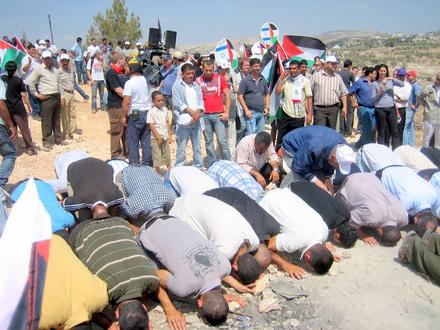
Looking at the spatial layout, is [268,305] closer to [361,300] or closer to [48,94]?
[361,300]

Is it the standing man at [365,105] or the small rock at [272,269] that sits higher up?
the standing man at [365,105]

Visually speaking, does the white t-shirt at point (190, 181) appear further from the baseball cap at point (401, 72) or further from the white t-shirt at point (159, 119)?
the baseball cap at point (401, 72)

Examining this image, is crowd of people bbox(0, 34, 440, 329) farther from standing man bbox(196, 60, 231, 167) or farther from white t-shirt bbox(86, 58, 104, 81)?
white t-shirt bbox(86, 58, 104, 81)

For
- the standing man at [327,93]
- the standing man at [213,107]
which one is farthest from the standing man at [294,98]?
the standing man at [213,107]

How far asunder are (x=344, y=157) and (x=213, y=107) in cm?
227

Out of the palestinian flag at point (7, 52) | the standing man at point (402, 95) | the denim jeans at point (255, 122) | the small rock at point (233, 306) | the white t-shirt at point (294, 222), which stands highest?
the palestinian flag at point (7, 52)

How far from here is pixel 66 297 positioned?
2.47 metres

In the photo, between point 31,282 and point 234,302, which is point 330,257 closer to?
point 234,302

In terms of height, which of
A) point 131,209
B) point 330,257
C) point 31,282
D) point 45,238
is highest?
point 45,238

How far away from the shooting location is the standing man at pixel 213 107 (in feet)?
19.3

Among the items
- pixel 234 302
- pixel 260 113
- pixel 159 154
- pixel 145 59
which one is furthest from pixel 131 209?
pixel 145 59

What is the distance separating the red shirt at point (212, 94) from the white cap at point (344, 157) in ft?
7.07

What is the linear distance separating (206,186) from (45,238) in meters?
2.94

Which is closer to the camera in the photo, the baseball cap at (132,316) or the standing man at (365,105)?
the baseball cap at (132,316)
